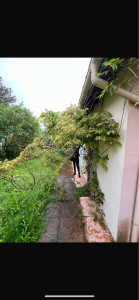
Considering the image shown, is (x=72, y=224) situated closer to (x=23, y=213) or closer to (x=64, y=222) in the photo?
(x=64, y=222)

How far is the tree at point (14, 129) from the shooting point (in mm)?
5051

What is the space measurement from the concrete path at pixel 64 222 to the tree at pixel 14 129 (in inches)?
128

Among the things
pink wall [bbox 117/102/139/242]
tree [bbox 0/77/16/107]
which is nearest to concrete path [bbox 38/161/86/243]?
pink wall [bbox 117/102/139/242]

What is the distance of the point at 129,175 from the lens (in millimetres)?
1650

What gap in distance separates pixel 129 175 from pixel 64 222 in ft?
6.10

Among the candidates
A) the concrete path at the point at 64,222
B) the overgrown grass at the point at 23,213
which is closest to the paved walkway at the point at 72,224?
the concrete path at the point at 64,222

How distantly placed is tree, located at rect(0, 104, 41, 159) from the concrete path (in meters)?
3.26

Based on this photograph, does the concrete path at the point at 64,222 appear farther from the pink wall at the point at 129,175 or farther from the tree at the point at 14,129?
the tree at the point at 14,129

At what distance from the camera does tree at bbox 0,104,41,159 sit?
16.6 feet

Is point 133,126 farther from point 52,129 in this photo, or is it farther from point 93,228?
point 93,228

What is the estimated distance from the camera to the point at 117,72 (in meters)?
1.60

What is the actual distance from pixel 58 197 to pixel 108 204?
5.66 ft

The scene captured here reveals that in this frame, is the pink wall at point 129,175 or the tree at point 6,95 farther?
the tree at point 6,95
